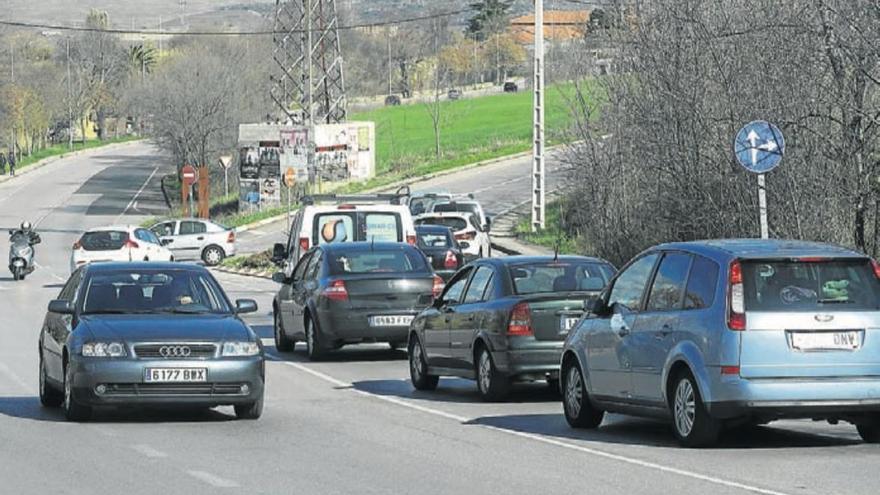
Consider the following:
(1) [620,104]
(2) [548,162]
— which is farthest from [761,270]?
(2) [548,162]

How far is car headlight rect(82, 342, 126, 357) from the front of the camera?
15.6m

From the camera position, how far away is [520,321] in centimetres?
1750

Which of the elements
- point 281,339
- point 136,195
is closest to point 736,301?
point 281,339

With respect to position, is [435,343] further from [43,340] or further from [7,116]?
[7,116]

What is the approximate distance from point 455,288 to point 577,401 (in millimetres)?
4399

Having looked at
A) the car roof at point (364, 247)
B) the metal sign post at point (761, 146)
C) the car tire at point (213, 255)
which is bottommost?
the car tire at point (213, 255)

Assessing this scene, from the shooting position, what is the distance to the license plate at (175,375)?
15.5 m

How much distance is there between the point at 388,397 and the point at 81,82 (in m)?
166

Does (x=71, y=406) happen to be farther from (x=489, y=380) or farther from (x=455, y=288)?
(x=455, y=288)

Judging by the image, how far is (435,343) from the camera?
19422 millimetres

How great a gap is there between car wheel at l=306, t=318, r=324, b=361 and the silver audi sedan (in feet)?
22.0

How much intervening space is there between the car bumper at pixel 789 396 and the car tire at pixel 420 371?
6813mm

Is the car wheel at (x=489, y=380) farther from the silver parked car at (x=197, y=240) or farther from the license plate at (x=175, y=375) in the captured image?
the silver parked car at (x=197, y=240)

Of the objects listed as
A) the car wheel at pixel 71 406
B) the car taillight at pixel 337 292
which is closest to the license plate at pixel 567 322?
the car wheel at pixel 71 406
